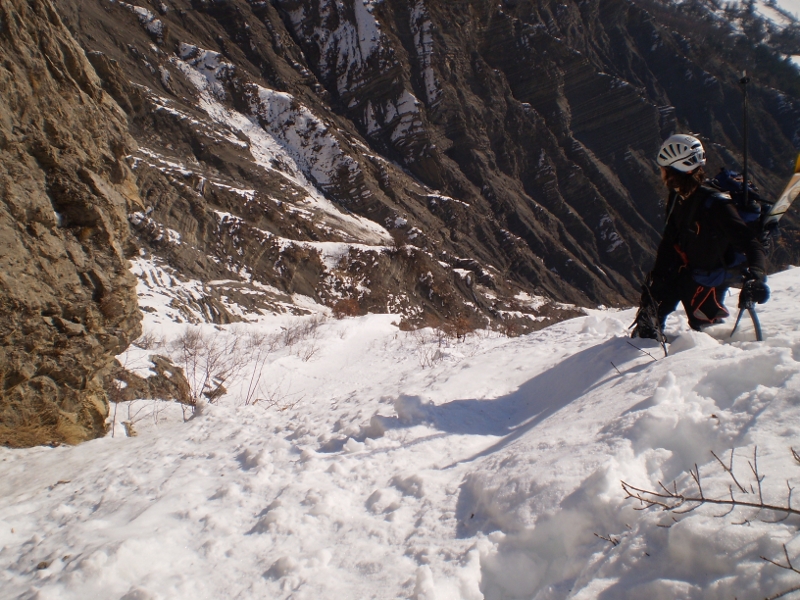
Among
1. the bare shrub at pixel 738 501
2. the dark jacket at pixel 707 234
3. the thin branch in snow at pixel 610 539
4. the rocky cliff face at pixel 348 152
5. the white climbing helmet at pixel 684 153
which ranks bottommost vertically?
the thin branch in snow at pixel 610 539

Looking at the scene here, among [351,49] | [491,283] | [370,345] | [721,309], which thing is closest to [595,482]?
[721,309]

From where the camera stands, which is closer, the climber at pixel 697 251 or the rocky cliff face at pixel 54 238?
the climber at pixel 697 251

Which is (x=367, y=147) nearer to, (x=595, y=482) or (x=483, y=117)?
(x=483, y=117)

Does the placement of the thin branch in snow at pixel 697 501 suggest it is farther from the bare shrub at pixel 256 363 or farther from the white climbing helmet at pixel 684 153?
the bare shrub at pixel 256 363

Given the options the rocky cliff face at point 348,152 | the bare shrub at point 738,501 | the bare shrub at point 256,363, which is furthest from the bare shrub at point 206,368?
the bare shrub at point 738,501

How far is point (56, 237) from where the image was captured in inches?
125

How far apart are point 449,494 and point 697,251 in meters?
2.30

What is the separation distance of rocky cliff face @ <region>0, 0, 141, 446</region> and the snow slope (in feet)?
1.34

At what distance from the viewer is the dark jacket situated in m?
2.65

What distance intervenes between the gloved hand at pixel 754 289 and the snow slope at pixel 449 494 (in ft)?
1.05

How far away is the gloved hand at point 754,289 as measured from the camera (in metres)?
2.47

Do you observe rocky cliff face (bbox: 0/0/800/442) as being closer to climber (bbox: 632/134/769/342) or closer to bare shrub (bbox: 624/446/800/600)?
bare shrub (bbox: 624/446/800/600)

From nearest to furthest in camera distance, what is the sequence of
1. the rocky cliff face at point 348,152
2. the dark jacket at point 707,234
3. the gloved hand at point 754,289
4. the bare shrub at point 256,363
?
the gloved hand at point 754,289 → the dark jacket at point 707,234 → the rocky cliff face at point 348,152 → the bare shrub at point 256,363

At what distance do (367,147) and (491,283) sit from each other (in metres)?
12.7
